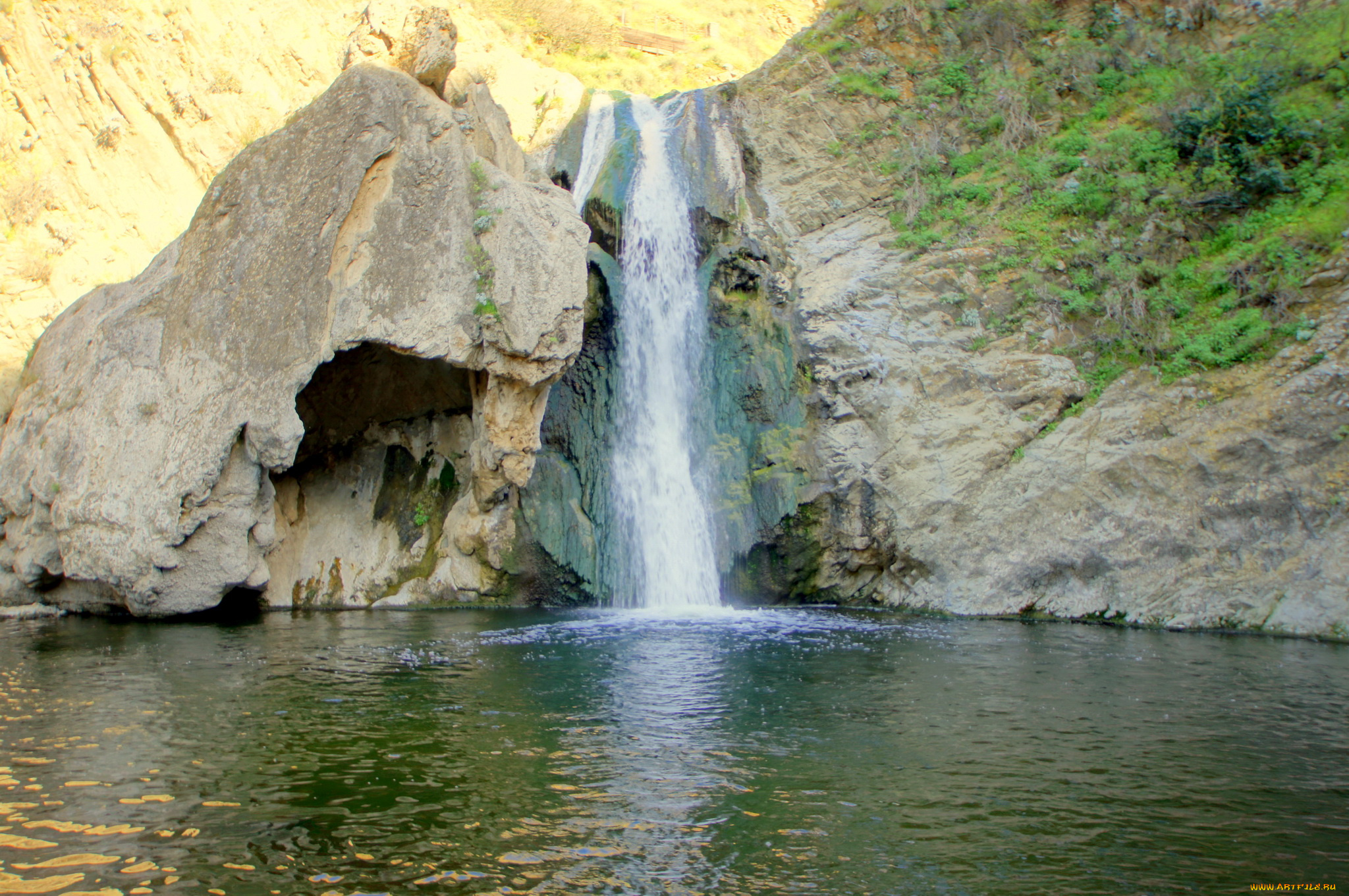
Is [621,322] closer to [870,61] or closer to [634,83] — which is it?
[870,61]

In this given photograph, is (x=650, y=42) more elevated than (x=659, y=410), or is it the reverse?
(x=650, y=42)

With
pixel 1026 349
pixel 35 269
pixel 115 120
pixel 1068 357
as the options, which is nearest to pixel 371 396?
pixel 35 269

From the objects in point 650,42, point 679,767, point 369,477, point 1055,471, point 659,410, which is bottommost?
point 679,767

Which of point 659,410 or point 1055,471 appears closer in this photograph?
point 1055,471

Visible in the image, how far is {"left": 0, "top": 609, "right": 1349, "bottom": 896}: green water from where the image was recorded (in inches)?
188

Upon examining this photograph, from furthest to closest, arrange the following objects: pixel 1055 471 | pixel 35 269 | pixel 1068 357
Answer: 1. pixel 35 269
2. pixel 1068 357
3. pixel 1055 471

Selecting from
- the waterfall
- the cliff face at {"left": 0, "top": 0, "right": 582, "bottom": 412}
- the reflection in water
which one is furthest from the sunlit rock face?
the waterfall

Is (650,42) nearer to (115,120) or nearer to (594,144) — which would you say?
(594,144)

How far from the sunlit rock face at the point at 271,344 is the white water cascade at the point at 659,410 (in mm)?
2457

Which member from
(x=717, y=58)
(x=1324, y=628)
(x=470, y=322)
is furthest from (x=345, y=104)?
(x=717, y=58)

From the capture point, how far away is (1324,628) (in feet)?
41.0

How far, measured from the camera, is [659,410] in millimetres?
18156

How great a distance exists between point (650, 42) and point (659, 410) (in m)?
28.6

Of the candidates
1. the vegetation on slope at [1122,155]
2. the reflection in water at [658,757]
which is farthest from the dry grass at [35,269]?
the vegetation on slope at [1122,155]
